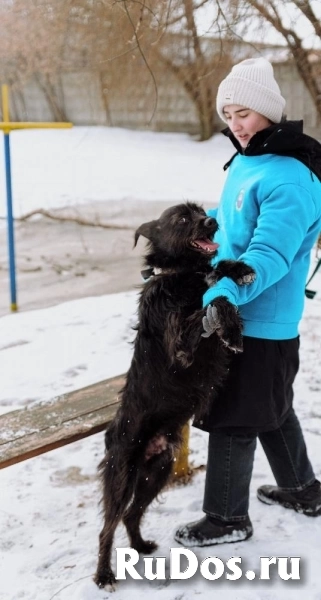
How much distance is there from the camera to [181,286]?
2273 mm

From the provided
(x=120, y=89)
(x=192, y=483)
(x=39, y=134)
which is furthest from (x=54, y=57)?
(x=192, y=483)

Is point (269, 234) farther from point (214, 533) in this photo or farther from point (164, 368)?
point (214, 533)

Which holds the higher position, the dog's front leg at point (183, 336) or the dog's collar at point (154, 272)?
the dog's collar at point (154, 272)

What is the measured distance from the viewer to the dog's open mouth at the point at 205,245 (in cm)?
220

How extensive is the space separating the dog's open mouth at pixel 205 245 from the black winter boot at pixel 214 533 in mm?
1175

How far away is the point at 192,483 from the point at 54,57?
14.9m

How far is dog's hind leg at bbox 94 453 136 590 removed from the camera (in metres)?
2.40

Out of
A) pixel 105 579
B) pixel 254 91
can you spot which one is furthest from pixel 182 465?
pixel 254 91

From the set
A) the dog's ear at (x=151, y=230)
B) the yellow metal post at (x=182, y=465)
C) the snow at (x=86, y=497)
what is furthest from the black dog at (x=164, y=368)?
the yellow metal post at (x=182, y=465)

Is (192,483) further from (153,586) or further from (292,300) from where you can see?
(292,300)

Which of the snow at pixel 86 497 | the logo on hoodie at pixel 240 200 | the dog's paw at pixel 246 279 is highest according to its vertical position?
the logo on hoodie at pixel 240 200

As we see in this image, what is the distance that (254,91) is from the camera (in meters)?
2.30

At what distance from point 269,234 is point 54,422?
1.34 meters

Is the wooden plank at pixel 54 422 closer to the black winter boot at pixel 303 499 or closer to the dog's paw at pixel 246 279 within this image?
the black winter boot at pixel 303 499
